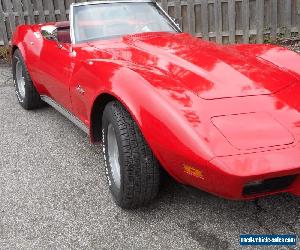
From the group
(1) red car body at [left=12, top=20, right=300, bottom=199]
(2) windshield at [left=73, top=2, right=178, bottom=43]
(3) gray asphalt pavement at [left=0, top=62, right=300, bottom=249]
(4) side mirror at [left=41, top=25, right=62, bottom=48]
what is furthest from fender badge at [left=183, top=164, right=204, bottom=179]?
(4) side mirror at [left=41, top=25, right=62, bottom=48]

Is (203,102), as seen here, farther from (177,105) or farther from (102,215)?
(102,215)

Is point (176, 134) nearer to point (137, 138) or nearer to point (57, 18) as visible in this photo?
point (137, 138)

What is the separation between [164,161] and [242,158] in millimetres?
468

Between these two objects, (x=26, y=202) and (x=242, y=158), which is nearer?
(x=242, y=158)

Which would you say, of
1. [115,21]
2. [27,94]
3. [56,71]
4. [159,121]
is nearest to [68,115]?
[56,71]

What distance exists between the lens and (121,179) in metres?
2.73

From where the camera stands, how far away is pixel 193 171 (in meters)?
2.31

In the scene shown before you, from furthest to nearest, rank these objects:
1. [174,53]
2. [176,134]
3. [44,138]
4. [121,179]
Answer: [44,138] < [174,53] < [121,179] < [176,134]

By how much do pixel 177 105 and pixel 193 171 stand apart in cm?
41

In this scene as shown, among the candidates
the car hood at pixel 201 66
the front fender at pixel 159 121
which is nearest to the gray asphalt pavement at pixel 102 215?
the front fender at pixel 159 121

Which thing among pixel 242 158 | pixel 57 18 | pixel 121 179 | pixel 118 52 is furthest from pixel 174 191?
pixel 57 18

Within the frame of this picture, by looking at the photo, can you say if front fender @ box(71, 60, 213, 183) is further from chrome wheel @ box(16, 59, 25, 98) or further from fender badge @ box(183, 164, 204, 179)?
chrome wheel @ box(16, 59, 25, 98)

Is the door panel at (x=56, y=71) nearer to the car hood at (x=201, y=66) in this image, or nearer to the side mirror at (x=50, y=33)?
the side mirror at (x=50, y=33)

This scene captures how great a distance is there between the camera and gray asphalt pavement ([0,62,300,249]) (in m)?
2.60
